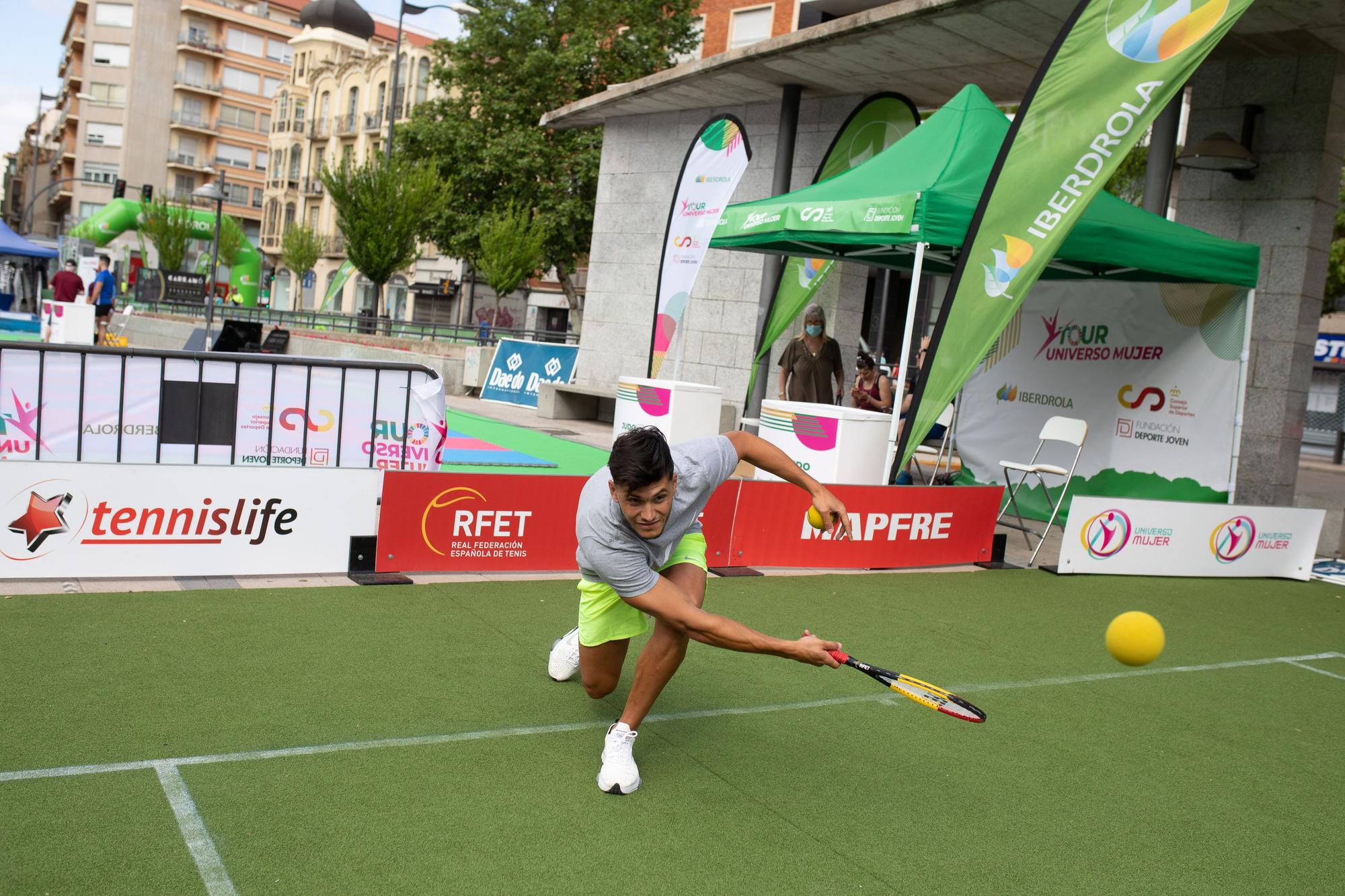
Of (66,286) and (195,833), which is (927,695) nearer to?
(195,833)

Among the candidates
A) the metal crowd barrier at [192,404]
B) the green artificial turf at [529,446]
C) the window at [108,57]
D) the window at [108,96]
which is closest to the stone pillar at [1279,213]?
the green artificial turf at [529,446]

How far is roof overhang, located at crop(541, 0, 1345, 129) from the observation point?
10828mm

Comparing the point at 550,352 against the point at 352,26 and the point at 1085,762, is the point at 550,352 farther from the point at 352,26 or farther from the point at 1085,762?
the point at 352,26

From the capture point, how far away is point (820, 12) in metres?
19.3

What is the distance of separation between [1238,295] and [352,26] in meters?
45.1

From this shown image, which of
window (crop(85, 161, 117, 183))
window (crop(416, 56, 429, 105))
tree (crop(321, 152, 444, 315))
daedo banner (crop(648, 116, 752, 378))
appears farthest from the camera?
window (crop(85, 161, 117, 183))

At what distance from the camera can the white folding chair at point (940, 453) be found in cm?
1266

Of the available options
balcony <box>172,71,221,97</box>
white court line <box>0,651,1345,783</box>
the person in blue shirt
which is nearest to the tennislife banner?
white court line <box>0,651,1345,783</box>

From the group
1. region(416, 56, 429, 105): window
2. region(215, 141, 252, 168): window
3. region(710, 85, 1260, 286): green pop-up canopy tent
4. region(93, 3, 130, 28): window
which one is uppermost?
region(93, 3, 130, 28): window

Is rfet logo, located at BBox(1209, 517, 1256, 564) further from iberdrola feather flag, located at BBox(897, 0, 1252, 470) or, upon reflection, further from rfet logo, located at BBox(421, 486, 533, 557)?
rfet logo, located at BBox(421, 486, 533, 557)

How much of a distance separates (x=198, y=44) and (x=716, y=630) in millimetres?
92701

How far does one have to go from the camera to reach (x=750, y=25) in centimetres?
4156

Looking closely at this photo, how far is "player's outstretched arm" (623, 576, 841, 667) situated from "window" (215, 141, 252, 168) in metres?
90.4

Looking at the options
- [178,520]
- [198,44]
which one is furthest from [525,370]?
[198,44]
